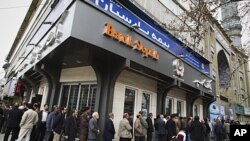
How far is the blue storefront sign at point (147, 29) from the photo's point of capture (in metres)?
9.05

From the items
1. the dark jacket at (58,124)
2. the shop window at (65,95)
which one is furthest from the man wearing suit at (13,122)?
A: the shop window at (65,95)

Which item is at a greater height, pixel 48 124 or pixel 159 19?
pixel 159 19

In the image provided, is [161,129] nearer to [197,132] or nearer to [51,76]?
[197,132]

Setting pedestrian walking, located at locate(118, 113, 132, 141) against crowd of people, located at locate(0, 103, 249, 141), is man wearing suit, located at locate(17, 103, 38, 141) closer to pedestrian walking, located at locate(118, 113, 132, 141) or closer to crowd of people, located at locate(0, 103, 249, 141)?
crowd of people, located at locate(0, 103, 249, 141)

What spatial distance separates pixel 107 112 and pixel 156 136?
3.23 metres

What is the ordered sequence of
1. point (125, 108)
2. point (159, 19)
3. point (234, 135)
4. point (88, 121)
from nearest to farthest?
point (234, 135)
point (88, 121)
point (125, 108)
point (159, 19)

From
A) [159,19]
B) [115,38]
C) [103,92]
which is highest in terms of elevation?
[159,19]

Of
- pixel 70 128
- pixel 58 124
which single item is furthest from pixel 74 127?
pixel 58 124

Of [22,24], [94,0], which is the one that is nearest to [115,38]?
[94,0]

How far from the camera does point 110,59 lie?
9258 millimetres

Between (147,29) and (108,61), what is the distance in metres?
3.30

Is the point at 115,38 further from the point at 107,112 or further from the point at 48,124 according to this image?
the point at 48,124

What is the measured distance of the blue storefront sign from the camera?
905 centimetres

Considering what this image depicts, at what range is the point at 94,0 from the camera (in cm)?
845
